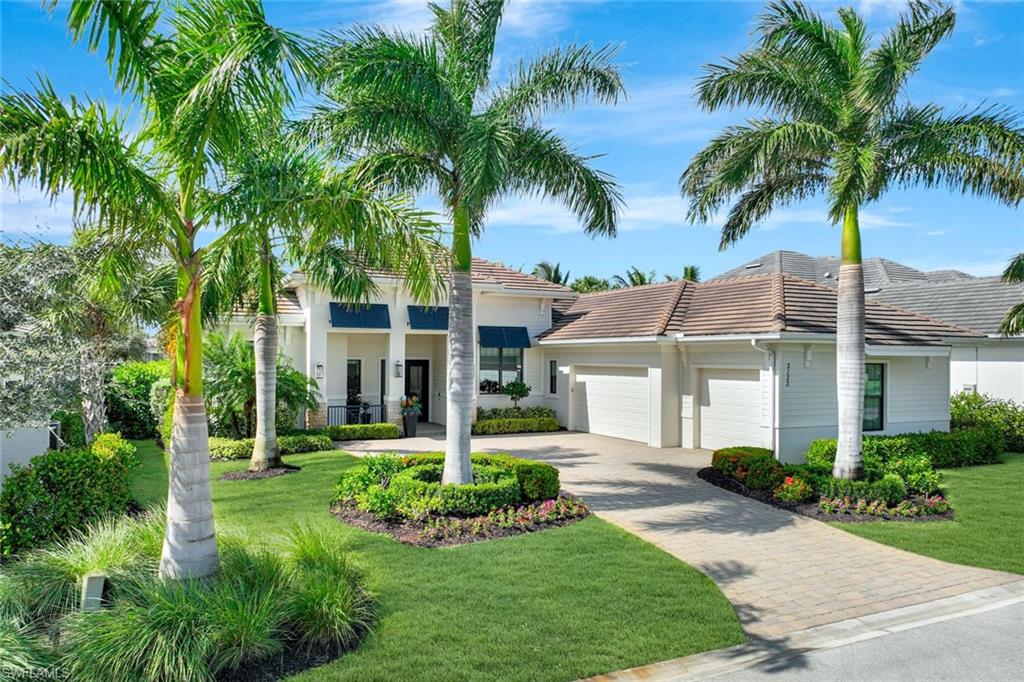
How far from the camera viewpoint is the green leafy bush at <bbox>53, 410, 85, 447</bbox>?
16234 millimetres

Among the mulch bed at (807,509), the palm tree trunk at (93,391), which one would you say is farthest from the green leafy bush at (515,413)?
the palm tree trunk at (93,391)

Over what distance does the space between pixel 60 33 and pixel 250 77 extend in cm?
192

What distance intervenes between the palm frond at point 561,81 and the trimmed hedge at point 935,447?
8.55m

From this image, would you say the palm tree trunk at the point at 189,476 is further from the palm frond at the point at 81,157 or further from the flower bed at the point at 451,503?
the flower bed at the point at 451,503

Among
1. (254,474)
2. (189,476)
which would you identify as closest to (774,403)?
(254,474)

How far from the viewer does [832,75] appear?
1209 cm

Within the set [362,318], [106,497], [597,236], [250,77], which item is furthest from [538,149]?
[362,318]

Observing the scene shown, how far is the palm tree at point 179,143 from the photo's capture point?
5996 mm

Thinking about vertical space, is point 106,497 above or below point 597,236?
below

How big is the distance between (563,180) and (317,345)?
39.8 ft

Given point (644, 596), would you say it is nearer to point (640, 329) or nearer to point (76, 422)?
point (640, 329)

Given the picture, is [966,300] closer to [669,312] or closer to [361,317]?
[669,312]

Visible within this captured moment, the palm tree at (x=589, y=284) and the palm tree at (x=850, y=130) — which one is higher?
the palm tree at (x=589, y=284)

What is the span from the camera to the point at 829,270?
34.1 meters
